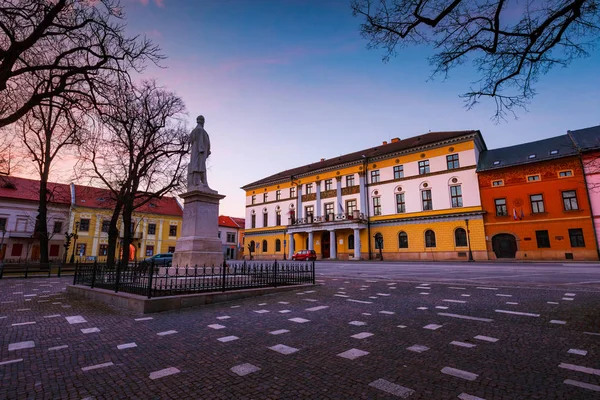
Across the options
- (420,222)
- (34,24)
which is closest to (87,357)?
(34,24)

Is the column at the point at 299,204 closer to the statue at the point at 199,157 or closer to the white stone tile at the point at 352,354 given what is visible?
the statue at the point at 199,157

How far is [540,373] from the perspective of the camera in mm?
3148

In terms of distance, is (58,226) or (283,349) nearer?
(283,349)

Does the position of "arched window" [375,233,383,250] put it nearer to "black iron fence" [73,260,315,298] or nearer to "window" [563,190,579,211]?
"window" [563,190,579,211]

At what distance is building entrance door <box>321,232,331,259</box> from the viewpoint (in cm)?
4365

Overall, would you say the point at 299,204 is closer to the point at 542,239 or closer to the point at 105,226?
the point at 105,226

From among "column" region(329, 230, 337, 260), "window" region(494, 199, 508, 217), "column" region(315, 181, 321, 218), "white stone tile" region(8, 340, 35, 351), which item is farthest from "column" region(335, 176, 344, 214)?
"white stone tile" region(8, 340, 35, 351)

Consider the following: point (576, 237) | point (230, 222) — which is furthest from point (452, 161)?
point (230, 222)

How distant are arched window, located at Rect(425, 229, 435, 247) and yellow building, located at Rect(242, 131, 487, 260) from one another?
11 cm

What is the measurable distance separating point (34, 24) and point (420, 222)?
115 ft

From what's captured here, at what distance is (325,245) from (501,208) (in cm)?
2270

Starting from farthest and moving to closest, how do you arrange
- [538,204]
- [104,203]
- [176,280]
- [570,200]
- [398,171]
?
[104,203] → [398,171] → [538,204] → [570,200] → [176,280]

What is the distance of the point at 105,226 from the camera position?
42156 millimetres

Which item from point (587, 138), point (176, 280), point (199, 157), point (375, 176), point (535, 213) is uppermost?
point (587, 138)
